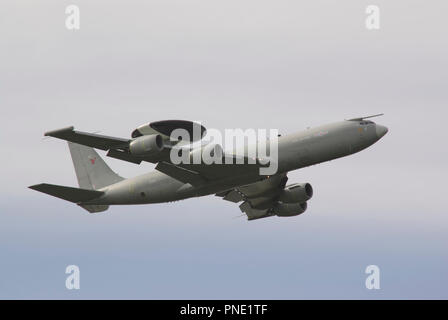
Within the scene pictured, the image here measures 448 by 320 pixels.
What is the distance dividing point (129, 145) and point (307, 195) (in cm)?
1848

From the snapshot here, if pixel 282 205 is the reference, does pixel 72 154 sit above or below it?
above

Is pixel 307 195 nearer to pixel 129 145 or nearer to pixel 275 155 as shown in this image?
pixel 275 155

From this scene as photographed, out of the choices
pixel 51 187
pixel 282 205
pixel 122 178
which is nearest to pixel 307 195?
pixel 282 205

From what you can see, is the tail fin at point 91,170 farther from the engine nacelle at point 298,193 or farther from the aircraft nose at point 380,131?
the aircraft nose at point 380,131

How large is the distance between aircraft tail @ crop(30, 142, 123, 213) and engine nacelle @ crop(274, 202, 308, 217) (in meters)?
13.9

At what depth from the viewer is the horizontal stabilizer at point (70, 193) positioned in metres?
70.3

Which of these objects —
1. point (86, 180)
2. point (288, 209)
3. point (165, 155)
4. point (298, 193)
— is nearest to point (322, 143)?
point (298, 193)

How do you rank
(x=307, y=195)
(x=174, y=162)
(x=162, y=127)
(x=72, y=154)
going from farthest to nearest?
(x=72, y=154), (x=307, y=195), (x=174, y=162), (x=162, y=127)

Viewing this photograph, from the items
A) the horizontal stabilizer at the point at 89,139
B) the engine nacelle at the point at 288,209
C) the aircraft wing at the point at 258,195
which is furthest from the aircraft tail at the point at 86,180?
the engine nacelle at the point at 288,209

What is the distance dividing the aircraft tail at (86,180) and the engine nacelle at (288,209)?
45.7 feet

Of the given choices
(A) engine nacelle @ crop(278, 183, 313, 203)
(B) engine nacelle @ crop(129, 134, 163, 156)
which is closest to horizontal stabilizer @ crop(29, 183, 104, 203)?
(B) engine nacelle @ crop(129, 134, 163, 156)

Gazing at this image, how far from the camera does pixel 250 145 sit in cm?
6800

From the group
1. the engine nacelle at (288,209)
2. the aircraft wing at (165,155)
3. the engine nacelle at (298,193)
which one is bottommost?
the engine nacelle at (288,209)

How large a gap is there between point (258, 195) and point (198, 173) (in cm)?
989
